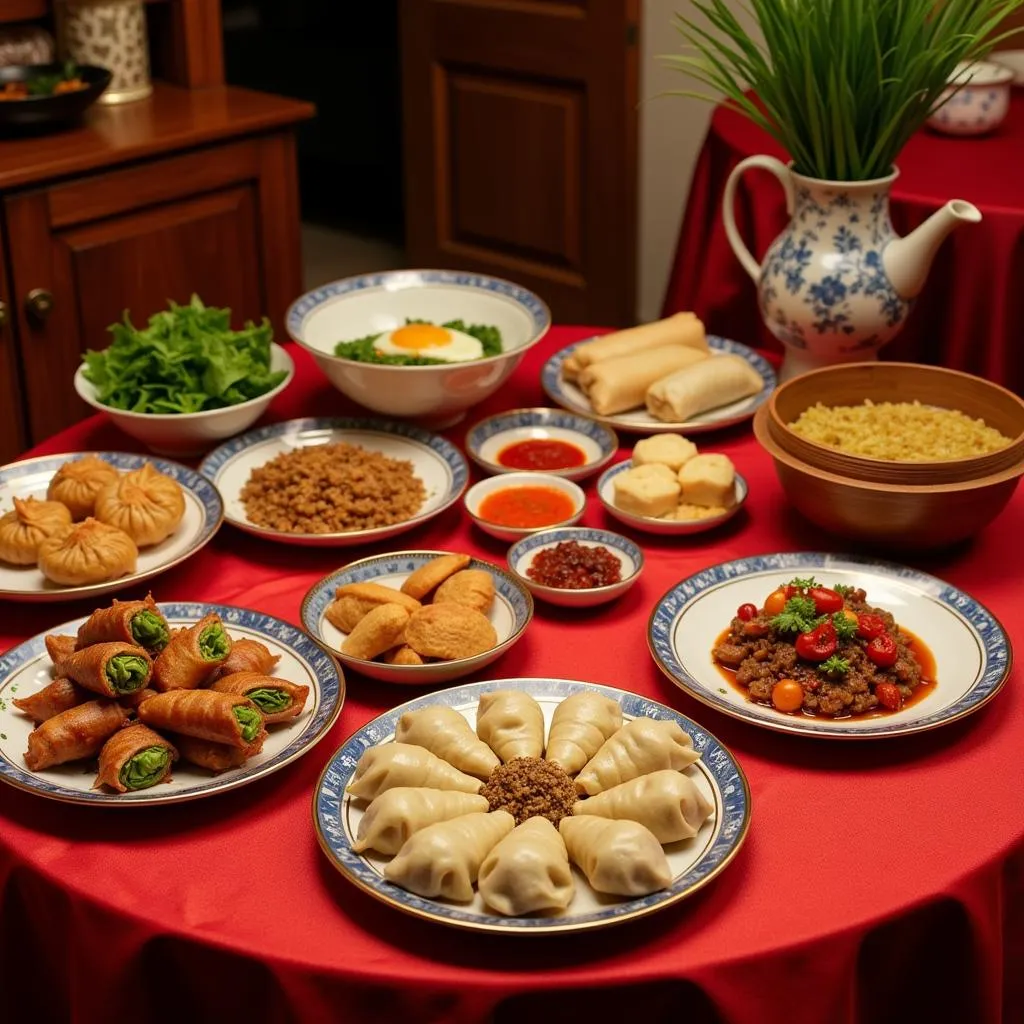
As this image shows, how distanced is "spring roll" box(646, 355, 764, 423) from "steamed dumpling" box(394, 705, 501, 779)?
2.82ft

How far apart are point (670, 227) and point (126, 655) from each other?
379cm

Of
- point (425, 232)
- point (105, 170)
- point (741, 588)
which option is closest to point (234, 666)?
point (741, 588)

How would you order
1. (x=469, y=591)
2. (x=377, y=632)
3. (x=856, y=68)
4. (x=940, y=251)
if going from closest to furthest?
(x=377, y=632)
(x=469, y=591)
(x=856, y=68)
(x=940, y=251)

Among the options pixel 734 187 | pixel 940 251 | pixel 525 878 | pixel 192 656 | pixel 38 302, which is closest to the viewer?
pixel 525 878

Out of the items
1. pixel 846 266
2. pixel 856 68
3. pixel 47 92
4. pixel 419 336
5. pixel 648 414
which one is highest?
pixel 856 68

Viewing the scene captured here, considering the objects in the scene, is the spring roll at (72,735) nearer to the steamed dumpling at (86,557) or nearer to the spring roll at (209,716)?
the spring roll at (209,716)

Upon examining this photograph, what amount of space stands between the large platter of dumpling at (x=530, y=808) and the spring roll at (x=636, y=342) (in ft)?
2.85

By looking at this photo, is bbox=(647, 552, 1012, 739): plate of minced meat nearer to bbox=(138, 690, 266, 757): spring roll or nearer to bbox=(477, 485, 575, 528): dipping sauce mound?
bbox=(477, 485, 575, 528): dipping sauce mound

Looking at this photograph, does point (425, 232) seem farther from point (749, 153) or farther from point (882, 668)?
point (882, 668)

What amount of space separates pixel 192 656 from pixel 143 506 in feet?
1.43

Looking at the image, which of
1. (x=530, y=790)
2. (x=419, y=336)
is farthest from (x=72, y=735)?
(x=419, y=336)

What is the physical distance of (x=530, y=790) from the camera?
129cm

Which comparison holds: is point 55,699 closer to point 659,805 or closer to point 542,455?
point 659,805

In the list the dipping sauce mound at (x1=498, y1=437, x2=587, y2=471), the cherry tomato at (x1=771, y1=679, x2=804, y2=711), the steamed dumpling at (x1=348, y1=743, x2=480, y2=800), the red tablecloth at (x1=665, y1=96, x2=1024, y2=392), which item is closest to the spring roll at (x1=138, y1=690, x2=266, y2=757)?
the steamed dumpling at (x1=348, y1=743, x2=480, y2=800)
